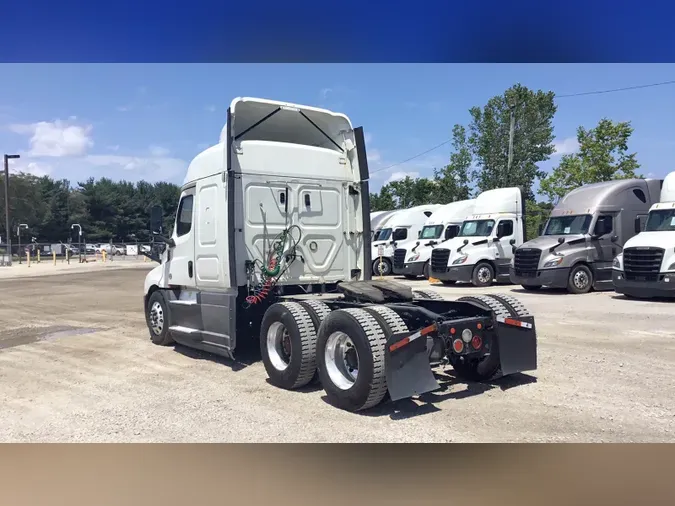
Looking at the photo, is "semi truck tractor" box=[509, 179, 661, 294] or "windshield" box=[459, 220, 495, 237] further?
"windshield" box=[459, 220, 495, 237]

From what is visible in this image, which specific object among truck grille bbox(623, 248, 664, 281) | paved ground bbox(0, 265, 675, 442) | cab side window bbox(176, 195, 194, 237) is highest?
cab side window bbox(176, 195, 194, 237)

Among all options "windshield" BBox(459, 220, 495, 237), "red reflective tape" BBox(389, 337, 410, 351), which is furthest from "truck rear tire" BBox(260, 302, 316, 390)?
"windshield" BBox(459, 220, 495, 237)

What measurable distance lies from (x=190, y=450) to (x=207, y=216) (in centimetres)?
388

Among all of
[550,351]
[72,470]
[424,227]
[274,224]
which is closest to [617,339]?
[550,351]

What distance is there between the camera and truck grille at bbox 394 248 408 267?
23.7 metres

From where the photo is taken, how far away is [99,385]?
7000mm

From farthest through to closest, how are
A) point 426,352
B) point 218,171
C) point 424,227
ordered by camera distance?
point 424,227 → point 218,171 → point 426,352

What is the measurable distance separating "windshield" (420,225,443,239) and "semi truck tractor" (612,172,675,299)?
30.9ft

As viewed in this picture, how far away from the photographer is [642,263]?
14055 mm

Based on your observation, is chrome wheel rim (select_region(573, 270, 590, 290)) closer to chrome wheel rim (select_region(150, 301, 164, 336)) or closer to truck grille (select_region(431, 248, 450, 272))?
truck grille (select_region(431, 248, 450, 272))

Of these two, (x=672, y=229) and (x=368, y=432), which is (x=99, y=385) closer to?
(x=368, y=432)

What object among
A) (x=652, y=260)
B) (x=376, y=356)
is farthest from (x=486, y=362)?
(x=652, y=260)

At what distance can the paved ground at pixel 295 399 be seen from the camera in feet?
17.0

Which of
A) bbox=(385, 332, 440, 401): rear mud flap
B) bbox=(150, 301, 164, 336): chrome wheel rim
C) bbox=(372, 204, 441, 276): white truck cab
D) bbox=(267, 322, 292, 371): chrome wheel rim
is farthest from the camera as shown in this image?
bbox=(372, 204, 441, 276): white truck cab
